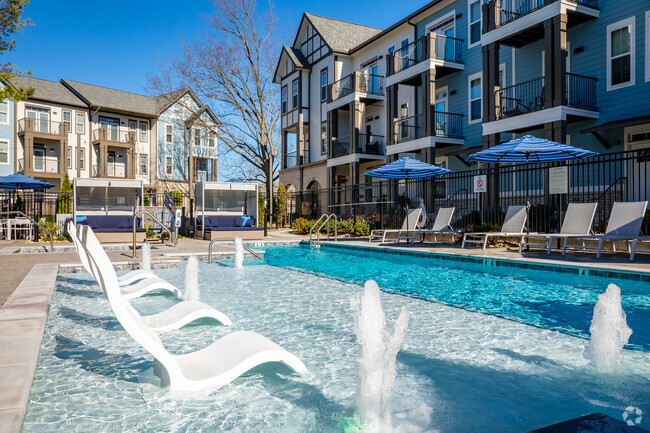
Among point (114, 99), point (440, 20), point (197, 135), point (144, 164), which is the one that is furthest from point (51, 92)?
point (440, 20)

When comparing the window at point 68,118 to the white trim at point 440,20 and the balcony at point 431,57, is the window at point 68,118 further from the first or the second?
the white trim at point 440,20

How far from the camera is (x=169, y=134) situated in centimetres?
3903

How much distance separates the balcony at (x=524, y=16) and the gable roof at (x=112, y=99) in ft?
83.0

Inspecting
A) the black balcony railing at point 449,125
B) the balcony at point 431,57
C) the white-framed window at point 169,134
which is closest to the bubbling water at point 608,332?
the black balcony railing at point 449,125

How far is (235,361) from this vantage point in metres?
3.05

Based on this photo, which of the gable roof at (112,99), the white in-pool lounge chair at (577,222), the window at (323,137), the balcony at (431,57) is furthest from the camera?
the gable roof at (112,99)

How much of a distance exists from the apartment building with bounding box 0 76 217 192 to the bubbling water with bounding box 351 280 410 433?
27.0 metres

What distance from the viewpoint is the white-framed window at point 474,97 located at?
18.6 meters

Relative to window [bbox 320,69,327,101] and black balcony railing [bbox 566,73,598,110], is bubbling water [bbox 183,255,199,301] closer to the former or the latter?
black balcony railing [bbox 566,73,598,110]

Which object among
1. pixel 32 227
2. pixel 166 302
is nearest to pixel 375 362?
pixel 166 302

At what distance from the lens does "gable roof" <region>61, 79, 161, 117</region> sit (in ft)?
114

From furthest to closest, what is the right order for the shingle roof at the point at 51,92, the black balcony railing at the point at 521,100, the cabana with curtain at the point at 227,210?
1. the shingle roof at the point at 51,92
2. the cabana with curtain at the point at 227,210
3. the black balcony railing at the point at 521,100

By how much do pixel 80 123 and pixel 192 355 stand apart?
36052 mm

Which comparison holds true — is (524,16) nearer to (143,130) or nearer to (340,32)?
(340,32)
